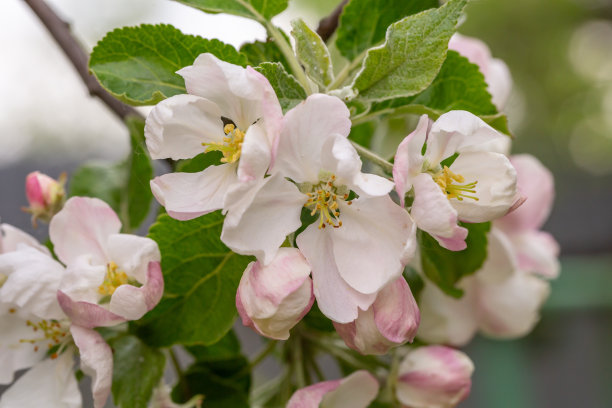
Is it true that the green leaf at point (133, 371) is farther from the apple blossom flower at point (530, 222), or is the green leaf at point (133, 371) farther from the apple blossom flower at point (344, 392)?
the apple blossom flower at point (530, 222)

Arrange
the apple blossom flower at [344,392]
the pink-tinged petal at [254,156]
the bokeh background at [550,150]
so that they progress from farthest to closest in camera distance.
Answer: the bokeh background at [550,150] → the apple blossom flower at [344,392] → the pink-tinged petal at [254,156]

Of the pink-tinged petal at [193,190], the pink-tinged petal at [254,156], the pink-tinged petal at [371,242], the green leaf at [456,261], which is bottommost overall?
the green leaf at [456,261]

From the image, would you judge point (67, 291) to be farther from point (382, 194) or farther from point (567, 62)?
point (567, 62)

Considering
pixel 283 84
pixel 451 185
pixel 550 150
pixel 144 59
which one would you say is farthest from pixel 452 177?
pixel 550 150

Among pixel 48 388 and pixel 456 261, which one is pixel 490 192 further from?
pixel 48 388

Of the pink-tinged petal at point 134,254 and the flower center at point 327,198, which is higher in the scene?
the flower center at point 327,198

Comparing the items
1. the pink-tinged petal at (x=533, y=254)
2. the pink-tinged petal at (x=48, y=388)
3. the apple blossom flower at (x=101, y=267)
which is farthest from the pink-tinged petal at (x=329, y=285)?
the pink-tinged petal at (x=533, y=254)

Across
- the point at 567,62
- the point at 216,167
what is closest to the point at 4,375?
the point at 216,167

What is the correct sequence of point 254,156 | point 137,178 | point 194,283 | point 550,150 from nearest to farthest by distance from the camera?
point 254,156 < point 194,283 < point 137,178 < point 550,150
